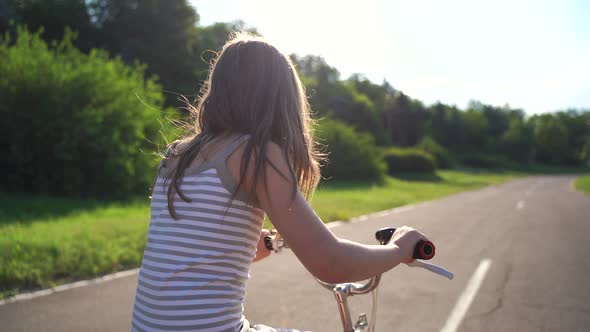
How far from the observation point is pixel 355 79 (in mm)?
81188

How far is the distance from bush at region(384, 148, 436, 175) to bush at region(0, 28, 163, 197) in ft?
105

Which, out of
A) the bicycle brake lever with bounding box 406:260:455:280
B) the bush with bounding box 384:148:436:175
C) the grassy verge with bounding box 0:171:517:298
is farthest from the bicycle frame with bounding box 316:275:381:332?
the bush with bounding box 384:148:436:175

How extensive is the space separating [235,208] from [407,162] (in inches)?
1701

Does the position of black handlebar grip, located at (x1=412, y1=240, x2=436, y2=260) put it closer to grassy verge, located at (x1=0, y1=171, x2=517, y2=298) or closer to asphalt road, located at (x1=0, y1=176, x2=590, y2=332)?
asphalt road, located at (x1=0, y1=176, x2=590, y2=332)

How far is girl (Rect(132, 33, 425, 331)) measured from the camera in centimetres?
136

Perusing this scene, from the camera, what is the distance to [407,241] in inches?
62.1

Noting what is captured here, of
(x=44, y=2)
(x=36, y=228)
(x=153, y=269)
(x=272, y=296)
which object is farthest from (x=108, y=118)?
(x=44, y=2)

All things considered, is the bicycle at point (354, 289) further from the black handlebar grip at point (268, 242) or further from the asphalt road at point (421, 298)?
the asphalt road at point (421, 298)

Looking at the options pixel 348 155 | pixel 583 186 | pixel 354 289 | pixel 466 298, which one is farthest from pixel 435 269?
pixel 583 186

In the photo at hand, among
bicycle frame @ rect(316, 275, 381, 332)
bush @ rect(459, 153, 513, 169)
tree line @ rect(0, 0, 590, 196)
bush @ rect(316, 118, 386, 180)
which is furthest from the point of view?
bush @ rect(459, 153, 513, 169)

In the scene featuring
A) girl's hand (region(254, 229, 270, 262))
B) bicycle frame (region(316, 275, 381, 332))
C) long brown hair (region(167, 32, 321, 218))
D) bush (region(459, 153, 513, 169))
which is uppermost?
long brown hair (region(167, 32, 321, 218))

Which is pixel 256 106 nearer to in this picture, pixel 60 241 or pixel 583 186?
pixel 60 241

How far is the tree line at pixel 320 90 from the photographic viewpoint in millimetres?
27062

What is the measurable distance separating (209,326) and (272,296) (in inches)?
153
